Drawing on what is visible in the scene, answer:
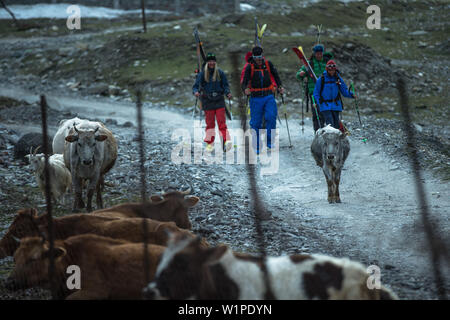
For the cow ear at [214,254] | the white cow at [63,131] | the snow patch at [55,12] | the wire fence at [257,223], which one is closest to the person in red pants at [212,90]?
the white cow at [63,131]

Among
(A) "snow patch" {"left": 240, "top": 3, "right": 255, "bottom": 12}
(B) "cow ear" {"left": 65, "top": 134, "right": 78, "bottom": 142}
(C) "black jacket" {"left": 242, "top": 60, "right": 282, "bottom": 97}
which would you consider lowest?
(B) "cow ear" {"left": 65, "top": 134, "right": 78, "bottom": 142}

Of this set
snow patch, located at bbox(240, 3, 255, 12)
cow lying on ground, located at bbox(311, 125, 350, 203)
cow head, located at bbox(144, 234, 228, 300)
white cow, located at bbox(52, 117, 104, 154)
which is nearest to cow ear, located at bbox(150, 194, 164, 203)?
white cow, located at bbox(52, 117, 104, 154)

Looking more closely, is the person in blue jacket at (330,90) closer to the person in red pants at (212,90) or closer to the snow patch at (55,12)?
the person in red pants at (212,90)

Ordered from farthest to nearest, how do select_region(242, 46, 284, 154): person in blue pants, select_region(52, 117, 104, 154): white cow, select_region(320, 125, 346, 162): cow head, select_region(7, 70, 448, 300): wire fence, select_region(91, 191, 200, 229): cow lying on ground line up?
select_region(242, 46, 284, 154): person in blue pants
select_region(52, 117, 104, 154): white cow
select_region(320, 125, 346, 162): cow head
select_region(91, 191, 200, 229): cow lying on ground
select_region(7, 70, 448, 300): wire fence

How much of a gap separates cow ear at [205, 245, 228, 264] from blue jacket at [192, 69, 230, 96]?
9076mm

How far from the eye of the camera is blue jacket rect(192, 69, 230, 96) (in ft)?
47.1

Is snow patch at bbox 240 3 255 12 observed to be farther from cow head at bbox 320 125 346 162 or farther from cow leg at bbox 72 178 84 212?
cow leg at bbox 72 178 84 212

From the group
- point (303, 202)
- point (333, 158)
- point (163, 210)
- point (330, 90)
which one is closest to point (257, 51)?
point (330, 90)

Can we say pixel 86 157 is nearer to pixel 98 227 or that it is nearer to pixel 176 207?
pixel 176 207

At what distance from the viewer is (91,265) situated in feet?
20.0

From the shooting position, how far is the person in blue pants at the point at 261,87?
13.6 metres
